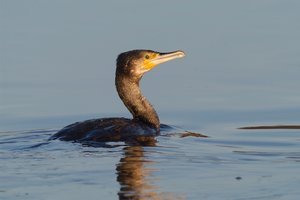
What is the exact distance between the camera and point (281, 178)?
10422 millimetres

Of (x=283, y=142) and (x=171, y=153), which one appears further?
(x=283, y=142)

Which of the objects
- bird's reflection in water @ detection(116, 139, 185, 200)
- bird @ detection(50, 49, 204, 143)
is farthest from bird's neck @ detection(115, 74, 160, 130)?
bird's reflection in water @ detection(116, 139, 185, 200)

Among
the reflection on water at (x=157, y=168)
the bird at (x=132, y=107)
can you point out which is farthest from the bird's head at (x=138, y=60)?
the reflection on water at (x=157, y=168)

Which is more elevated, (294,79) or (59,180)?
(294,79)

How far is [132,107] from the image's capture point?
14148 millimetres

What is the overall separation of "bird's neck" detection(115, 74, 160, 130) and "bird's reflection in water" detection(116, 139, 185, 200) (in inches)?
66.0

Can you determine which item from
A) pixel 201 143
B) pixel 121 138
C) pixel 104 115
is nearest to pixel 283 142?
pixel 201 143

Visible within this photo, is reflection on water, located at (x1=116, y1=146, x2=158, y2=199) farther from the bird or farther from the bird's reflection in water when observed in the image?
the bird

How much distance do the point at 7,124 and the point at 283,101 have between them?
11.3 feet

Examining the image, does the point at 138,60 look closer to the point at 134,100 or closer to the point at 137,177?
the point at 134,100

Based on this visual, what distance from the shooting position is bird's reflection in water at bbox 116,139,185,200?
9.82m

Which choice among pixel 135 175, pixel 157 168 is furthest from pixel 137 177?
pixel 157 168

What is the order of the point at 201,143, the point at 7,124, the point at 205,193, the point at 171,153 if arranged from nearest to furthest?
the point at 205,193, the point at 171,153, the point at 201,143, the point at 7,124

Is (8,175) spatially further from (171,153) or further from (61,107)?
(61,107)
